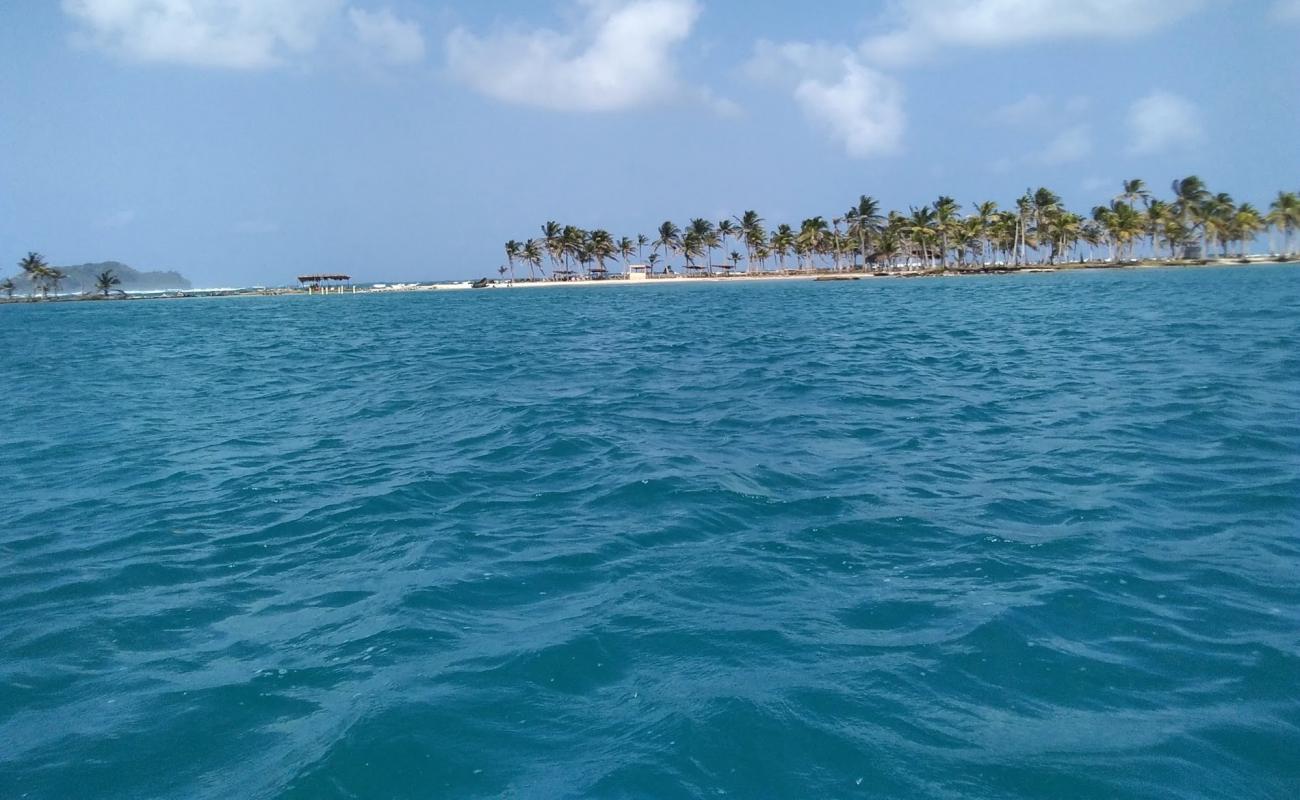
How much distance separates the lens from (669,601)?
255 inches

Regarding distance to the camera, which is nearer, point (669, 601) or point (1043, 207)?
point (669, 601)

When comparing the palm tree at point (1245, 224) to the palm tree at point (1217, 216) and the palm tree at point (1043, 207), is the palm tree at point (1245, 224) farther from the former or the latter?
the palm tree at point (1043, 207)

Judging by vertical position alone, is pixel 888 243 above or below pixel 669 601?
above

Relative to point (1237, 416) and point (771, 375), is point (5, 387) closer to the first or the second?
point (771, 375)

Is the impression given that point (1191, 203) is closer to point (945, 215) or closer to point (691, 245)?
point (945, 215)

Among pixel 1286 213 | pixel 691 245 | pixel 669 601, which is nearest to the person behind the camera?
pixel 669 601

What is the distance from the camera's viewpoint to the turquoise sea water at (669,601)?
4453 millimetres

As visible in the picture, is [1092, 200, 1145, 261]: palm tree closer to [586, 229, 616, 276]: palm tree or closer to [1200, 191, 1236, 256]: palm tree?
[1200, 191, 1236, 256]: palm tree

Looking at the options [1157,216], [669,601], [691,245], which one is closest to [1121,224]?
[1157,216]

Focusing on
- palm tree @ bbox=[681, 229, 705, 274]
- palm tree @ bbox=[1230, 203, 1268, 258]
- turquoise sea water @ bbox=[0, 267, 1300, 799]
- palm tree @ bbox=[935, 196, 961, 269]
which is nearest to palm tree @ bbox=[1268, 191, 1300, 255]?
palm tree @ bbox=[1230, 203, 1268, 258]

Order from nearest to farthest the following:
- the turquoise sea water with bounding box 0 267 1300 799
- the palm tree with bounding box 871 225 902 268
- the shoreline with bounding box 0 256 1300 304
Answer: the turquoise sea water with bounding box 0 267 1300 799 → the shoreline with bounding box 0 256 1300 304 → the palm tree with bounding box 871 225 902 268

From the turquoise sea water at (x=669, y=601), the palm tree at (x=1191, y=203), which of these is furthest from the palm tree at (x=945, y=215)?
the turquoise sea water at (x=669, y=601)

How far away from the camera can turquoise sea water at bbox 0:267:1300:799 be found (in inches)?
175

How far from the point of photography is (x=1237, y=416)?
41.6 feet
